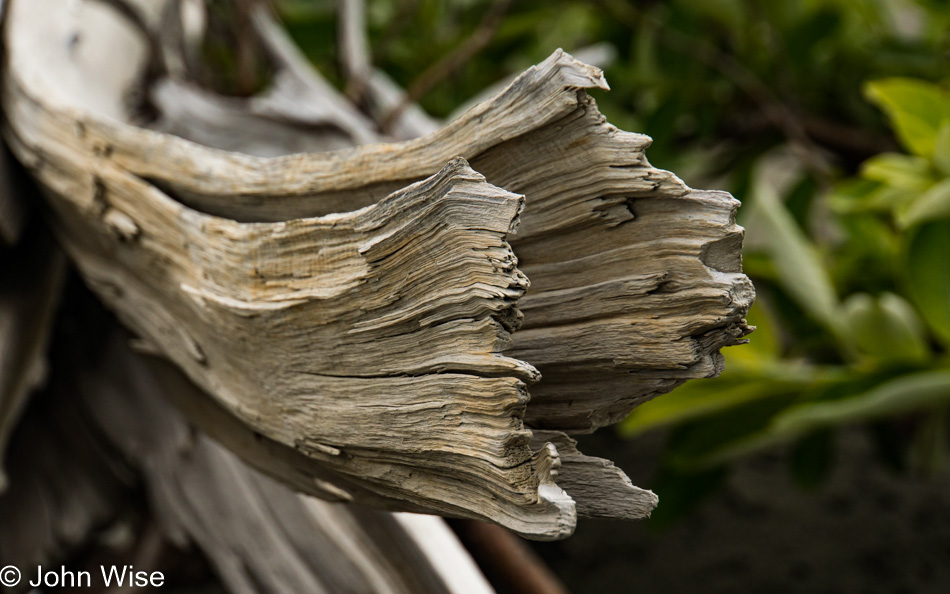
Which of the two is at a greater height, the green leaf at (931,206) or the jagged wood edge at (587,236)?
the green leaf at (931,206)

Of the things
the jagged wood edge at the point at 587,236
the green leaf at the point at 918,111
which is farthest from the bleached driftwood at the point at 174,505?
the green leaf at the point at 918,111

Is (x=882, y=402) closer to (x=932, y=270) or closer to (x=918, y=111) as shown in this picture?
(x=932, y=270)

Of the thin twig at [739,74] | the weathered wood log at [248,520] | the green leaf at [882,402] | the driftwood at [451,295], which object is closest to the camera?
the driftwood at [451,295]

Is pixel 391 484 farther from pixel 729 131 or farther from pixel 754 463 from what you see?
pixel 754 463

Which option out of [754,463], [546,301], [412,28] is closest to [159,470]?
[546,301]

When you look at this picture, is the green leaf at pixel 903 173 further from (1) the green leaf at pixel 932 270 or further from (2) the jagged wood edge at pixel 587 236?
(2) the jagged wood edge at pixel 587 236

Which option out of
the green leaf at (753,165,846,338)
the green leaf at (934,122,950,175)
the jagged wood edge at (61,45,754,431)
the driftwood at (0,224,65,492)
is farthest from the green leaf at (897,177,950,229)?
the driftwood at (0,224,65,492)
